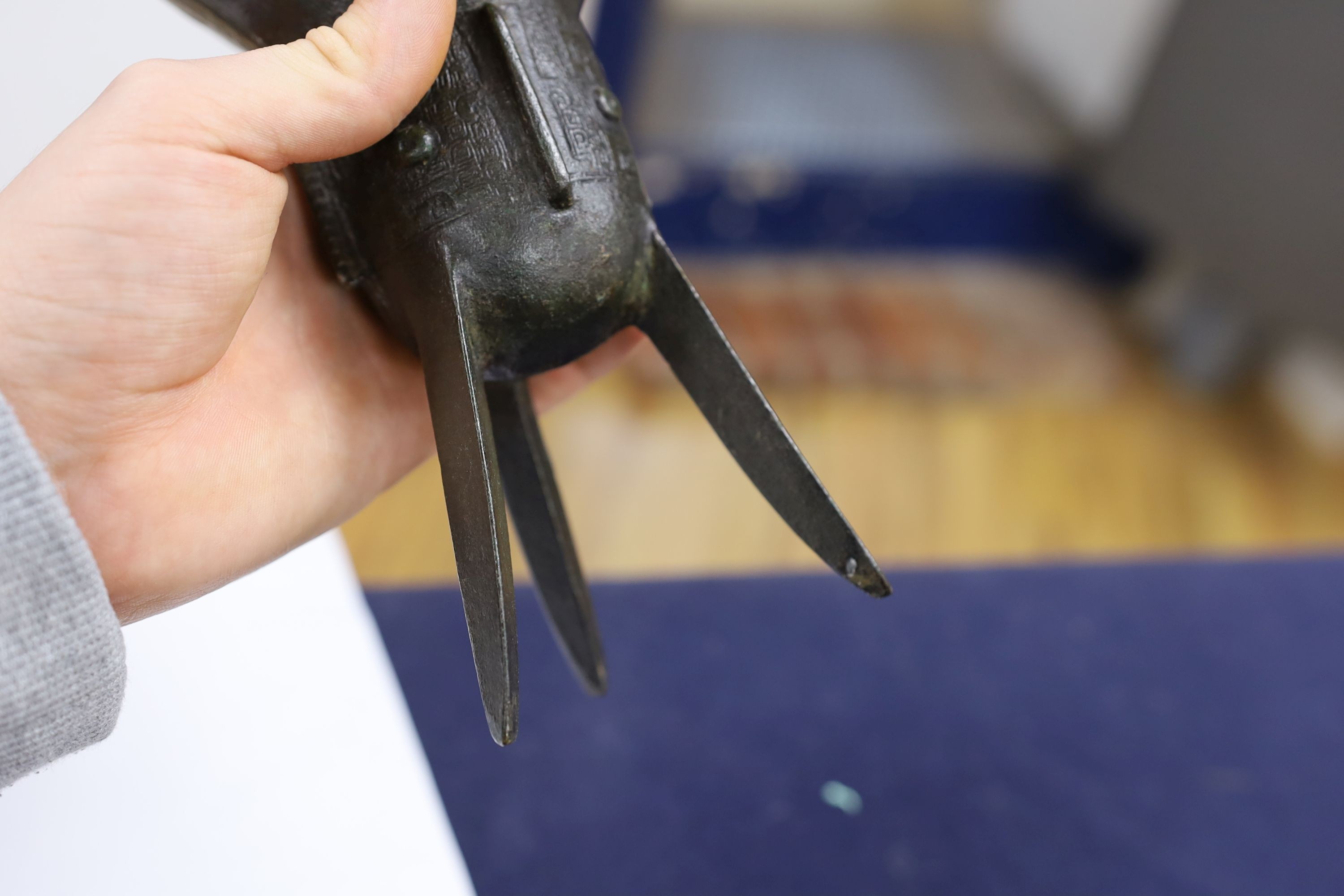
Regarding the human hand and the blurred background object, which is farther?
the blurred background object

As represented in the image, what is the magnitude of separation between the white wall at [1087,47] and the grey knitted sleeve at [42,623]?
5.40 feet

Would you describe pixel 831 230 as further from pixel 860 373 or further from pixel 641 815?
pixel 641 815

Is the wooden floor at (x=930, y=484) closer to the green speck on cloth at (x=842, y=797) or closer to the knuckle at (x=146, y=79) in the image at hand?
the green speck on cloth at (x=842, y=797)

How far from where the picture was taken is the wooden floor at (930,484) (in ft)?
4.46

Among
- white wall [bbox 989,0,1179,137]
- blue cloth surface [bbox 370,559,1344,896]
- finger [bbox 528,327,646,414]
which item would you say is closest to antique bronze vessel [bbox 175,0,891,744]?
finger [bbox 528,327,646,414]

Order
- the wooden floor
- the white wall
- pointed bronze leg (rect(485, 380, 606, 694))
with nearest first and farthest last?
1. pointed bronze leg (rect(485, 380, 606, 694))
2. the wooden floor
3. the white wall

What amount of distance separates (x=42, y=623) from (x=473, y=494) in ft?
0.55

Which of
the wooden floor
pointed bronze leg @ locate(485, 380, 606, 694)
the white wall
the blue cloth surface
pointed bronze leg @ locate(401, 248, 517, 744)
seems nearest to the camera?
pointed bronze leg @ locate(401, 248, 517, 744)

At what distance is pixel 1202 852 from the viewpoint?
2.16 ft

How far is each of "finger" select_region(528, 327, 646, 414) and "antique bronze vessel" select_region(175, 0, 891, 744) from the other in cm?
12

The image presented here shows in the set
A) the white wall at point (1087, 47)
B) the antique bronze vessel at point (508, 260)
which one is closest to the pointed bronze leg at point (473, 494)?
the antique bronze vessel at point (508, 260)

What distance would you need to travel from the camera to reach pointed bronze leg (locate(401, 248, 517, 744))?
407 millimetres

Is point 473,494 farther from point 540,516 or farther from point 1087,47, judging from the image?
point 1087,47

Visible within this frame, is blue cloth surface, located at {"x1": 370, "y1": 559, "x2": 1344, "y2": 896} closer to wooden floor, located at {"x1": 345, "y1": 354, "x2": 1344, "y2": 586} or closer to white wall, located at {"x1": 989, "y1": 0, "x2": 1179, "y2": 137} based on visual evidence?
wooden floor, located at {"x1": 345, "y1": 354, "x2": 1344, "y2": 586}
